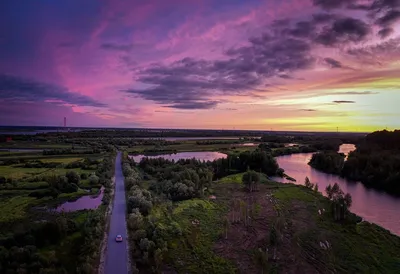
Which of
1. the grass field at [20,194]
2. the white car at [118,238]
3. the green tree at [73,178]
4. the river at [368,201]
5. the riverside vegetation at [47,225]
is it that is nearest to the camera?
the riverside vegetation at [47,225]

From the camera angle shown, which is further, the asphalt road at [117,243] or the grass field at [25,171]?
the grass field at [25,171]

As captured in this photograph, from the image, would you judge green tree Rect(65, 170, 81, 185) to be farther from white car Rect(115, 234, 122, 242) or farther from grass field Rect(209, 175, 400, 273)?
white car Rect(115, 234, 122, 242)

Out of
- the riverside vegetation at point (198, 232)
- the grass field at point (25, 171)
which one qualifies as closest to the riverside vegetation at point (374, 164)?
the riverside vegetation at point (198, 232)

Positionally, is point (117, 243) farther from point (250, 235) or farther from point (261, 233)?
point (261, 233)

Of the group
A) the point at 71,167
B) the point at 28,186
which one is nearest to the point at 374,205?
the point at 28,186

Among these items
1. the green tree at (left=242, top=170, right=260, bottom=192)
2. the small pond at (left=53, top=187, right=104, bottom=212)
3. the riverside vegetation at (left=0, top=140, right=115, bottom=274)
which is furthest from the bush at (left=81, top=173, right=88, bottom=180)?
the green tree at (left=242, top=170, right=260, bottom=192)

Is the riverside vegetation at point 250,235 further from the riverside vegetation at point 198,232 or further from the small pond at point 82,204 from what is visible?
the small pond at point 82,204

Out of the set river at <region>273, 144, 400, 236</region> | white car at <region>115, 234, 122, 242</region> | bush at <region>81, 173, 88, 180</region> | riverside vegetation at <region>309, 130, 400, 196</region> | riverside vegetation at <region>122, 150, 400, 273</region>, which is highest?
riverside vegetation at <region>309, 130, 400, 196</region>
